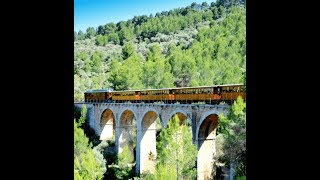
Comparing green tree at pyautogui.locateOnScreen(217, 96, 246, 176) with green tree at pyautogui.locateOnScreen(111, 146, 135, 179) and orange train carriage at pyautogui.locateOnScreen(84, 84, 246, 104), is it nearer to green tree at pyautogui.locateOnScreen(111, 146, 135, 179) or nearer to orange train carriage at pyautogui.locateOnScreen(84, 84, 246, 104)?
orange train carriage at pyautogui.locateOnScreen(84, 84, 246, 104)

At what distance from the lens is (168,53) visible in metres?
66.9

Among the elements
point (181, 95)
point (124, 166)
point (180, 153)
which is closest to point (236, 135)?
point (180, 153)

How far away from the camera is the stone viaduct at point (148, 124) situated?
21109 millimetres

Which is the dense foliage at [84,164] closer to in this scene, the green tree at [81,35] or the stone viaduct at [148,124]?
the stone viaduct at [148,124]

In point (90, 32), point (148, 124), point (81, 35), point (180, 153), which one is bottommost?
point (180, 153)

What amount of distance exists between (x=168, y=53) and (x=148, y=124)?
39.5 m

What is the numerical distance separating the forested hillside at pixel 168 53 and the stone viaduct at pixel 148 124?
11.5 ft

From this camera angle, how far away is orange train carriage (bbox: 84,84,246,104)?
1900cm

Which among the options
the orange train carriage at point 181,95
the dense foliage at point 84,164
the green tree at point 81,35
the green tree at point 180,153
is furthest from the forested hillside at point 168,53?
the dense foliage at point 84,164

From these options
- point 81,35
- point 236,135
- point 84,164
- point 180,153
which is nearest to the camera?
point 236,135

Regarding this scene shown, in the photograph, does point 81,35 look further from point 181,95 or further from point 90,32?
point 181,95

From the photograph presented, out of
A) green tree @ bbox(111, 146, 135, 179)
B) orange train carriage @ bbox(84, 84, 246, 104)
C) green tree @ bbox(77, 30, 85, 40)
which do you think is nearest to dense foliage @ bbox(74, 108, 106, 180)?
green tree @ bbox(111, 146, 135, 179)
